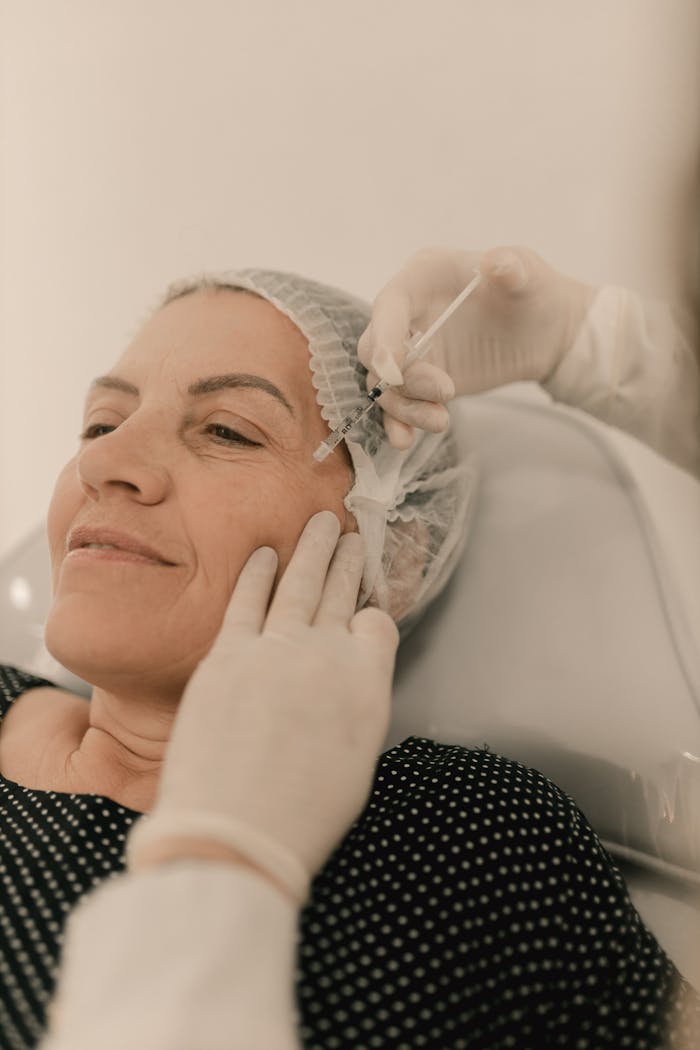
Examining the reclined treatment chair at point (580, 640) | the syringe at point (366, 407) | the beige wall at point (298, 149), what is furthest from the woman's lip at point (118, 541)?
the reclined treatment chair at point (580, 640)

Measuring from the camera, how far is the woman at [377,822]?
2.30 feet

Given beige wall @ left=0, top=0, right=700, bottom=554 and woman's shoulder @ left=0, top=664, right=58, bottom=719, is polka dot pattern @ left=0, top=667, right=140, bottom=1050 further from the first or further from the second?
beige wall @ left=0, top=0, right=700, bottom=554

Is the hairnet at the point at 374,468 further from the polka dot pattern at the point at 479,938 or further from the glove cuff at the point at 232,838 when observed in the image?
the glove cuff at the point at 232,838

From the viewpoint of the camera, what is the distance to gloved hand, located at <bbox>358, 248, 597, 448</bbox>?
3.21 ft

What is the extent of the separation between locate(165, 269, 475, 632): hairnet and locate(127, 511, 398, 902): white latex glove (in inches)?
7.6

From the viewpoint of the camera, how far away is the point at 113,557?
0.88 metres

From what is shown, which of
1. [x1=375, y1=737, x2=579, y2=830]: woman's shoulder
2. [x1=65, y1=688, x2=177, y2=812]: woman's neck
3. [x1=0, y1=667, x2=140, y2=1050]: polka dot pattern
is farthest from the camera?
[x1=65, y1=688, x2=177, y2=812]: woman's neck

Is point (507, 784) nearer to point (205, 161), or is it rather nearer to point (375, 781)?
point (375, 781)

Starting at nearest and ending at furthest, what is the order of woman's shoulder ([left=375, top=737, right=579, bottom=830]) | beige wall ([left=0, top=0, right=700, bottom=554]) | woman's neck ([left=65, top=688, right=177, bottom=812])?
woman's shoulder ([left=375, top=737, right=579, bottom=830]) → woman's neck ([left=65, top=688, right=177, bottom=812]) → beige wall ([left=0, top=0, right=700, bottom=554])

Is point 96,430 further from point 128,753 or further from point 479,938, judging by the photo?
point 479,938

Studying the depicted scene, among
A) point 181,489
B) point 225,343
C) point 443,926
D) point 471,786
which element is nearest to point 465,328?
point 225,343

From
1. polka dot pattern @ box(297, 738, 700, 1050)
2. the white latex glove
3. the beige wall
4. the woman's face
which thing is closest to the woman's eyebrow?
the woman's face

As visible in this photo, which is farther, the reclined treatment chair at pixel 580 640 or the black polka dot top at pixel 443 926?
the reclined treatment chair at pixel 580 640

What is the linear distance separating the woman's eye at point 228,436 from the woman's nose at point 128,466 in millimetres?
63
